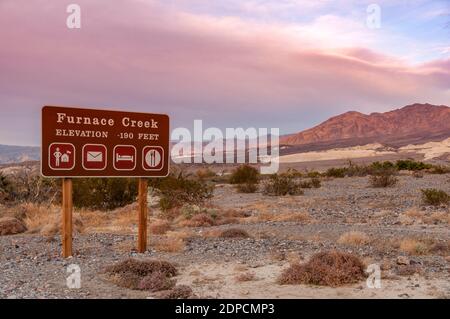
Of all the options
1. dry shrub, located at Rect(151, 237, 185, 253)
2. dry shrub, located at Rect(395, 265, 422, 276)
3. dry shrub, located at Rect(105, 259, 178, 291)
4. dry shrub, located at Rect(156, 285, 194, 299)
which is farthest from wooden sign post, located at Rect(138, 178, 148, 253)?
dry shrub, located at Rect(395, 265, 422, 276)

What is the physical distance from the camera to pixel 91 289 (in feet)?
28.1

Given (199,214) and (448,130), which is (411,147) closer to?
(448,130)

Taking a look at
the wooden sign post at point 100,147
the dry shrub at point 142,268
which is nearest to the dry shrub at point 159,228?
the wooden sign post at point 100,147

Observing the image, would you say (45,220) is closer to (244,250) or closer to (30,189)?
(30,189)

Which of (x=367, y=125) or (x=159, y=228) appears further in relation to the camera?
(x=367, y=125)

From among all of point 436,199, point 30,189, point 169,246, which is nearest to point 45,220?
point 169,246

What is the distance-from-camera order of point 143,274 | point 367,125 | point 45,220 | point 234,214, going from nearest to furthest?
point 143,274
point 45,220
point 234,214
point 367,125

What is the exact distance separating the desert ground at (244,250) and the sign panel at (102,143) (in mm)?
1732

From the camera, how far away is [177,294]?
7.95 meters

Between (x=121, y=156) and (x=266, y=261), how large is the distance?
144 inches

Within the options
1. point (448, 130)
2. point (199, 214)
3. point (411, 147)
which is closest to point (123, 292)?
point (199, 214)

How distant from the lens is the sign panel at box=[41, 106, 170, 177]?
1089 cm

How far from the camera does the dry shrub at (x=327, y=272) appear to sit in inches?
345

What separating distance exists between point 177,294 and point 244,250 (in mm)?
4202
